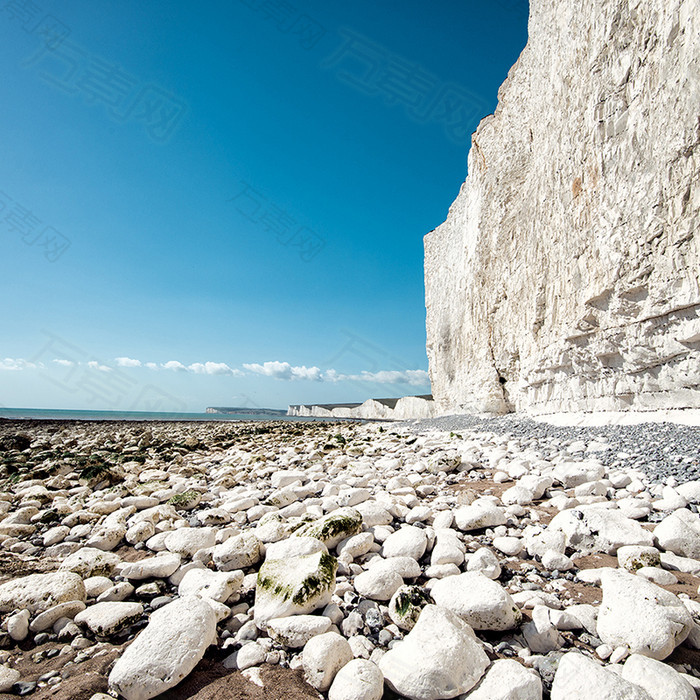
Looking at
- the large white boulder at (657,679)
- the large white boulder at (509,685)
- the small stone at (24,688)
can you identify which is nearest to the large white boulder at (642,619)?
the large white boulder at (657,679)

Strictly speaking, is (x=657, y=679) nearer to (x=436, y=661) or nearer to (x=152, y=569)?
(x=436, y=661)

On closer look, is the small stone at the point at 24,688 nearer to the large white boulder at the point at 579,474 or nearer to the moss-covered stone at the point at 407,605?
the moss-covered stone at the point at 407,605

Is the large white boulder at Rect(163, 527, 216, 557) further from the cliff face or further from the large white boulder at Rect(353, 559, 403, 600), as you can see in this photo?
the cliff face

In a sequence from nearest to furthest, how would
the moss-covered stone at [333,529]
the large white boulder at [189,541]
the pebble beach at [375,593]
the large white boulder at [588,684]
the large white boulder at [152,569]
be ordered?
the large white boulder at [588,684] < the pebble beach at [375,593] < the large white boulder at [152,569] < the moss-covered stone at [333,529] < the large white boulder at [189,541]

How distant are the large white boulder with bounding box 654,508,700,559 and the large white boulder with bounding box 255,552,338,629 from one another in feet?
7.37

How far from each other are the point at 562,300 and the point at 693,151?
5151 millimetres

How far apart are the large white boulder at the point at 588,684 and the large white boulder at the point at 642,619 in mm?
388

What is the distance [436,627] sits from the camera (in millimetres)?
1738

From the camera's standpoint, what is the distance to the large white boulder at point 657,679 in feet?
4.46

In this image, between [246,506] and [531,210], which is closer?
[246,506]

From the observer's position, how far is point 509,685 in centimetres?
147

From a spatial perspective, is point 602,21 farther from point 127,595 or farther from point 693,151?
point 127,595

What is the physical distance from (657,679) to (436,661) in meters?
→ 0.82

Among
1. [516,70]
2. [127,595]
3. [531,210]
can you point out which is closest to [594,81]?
[531,210]
